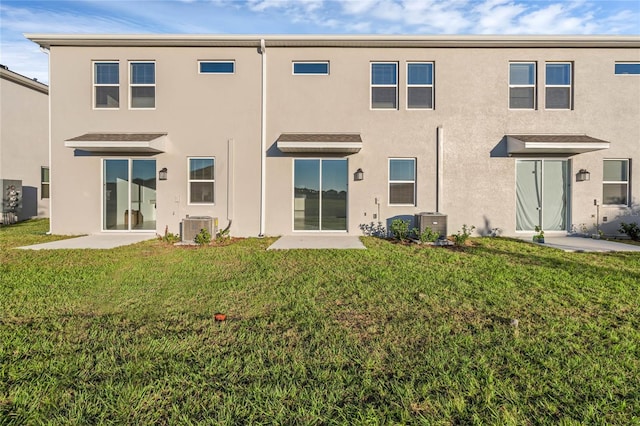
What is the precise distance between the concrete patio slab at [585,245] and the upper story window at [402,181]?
3.93m

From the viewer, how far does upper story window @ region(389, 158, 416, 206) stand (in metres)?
10.3

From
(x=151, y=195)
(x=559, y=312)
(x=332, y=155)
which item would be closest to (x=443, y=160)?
(x=332, y=155)

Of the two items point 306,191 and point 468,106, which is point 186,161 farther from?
point 468,106

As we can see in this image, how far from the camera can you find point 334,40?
987cm

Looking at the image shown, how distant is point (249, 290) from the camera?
15.8 ft

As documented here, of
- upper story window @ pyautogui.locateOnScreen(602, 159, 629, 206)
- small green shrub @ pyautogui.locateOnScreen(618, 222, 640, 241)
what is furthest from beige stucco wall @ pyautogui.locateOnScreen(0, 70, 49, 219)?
A: small green shrub @ pyautogui.locateOnScreen(618, 222, 640, 241)

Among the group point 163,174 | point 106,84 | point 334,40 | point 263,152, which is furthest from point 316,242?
point 106,84

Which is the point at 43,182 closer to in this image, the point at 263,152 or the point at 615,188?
the point at 263,152

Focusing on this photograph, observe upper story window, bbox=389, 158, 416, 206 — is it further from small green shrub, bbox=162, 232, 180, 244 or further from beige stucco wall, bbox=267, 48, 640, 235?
small green shrub, bbox=162, 232, 180, 244

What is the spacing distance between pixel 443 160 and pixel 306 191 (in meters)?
4.72

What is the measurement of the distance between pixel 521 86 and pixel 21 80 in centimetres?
2200

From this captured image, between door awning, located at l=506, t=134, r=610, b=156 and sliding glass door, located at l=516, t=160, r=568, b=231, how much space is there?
463 millimetres

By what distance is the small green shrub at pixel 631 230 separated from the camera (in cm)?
961

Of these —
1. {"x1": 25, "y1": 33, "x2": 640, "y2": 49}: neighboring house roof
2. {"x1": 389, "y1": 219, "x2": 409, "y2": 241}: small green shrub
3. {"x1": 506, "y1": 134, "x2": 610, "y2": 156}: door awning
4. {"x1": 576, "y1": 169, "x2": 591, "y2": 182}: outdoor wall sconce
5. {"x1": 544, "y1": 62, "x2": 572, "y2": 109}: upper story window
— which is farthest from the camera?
{"x1": 544, "y1": 62, "x2": 572, "y2": 109}: upper story window
